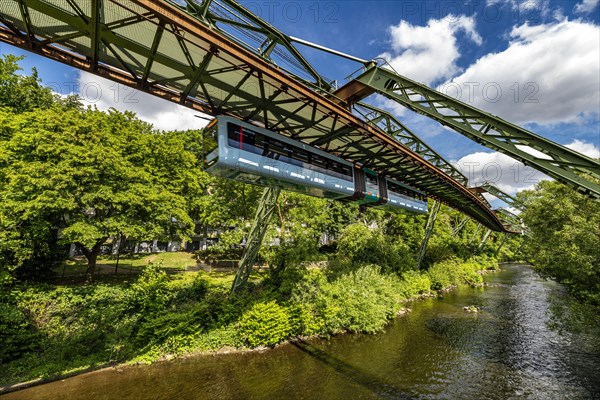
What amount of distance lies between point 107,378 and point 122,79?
455 inches

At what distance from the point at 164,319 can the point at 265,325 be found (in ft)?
16.2

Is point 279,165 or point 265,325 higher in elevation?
point 279,165

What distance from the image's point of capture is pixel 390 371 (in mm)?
10773

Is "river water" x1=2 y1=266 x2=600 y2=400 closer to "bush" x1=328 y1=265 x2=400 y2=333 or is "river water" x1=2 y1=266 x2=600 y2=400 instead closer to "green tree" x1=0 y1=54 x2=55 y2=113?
"bush" x1=328 y1=265 x2=400 y2=333

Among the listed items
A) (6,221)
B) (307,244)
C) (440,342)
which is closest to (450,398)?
(440,342)

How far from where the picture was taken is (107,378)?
33.4 feet

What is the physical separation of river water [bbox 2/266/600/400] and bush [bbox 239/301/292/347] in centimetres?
57

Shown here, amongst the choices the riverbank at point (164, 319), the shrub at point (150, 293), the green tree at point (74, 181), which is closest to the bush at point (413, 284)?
the riverbank at point (164, 319)

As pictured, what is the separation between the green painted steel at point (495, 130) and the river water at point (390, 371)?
693 cm

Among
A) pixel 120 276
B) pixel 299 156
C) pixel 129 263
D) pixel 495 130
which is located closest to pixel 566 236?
pixel 495 130

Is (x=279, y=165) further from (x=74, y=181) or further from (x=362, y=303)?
(x=74, y=181)

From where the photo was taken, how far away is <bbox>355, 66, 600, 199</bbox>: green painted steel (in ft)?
29.6

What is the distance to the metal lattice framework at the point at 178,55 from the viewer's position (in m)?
6.84

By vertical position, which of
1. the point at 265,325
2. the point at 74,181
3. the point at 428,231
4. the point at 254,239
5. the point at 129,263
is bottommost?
the point at 265,325
